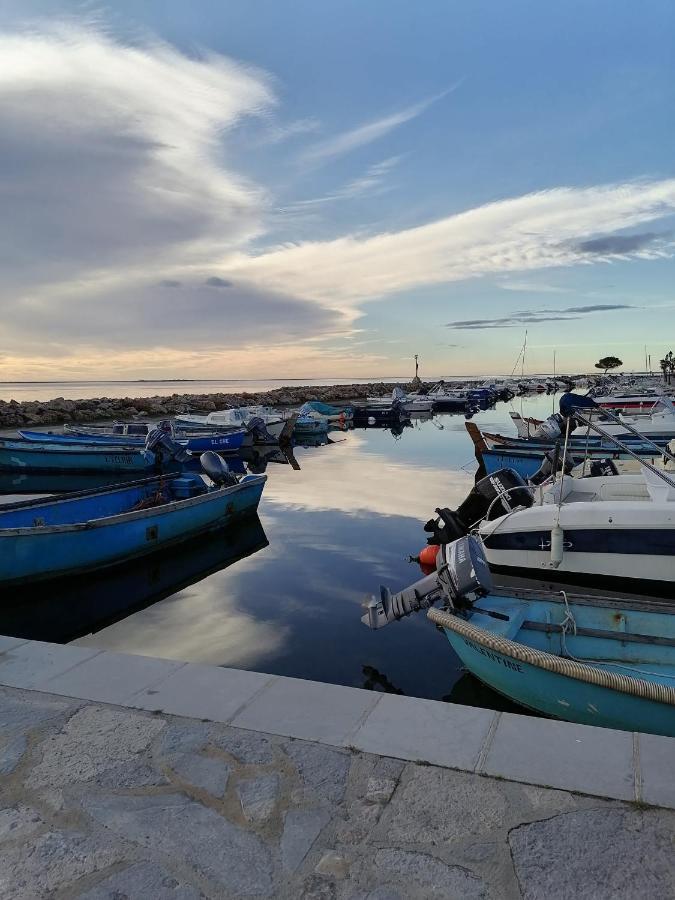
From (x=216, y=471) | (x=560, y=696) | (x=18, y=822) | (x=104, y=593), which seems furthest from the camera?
(x=216, y=471)

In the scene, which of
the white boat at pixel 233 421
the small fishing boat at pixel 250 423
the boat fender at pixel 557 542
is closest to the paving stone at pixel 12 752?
the boat fender at pixel 557 542

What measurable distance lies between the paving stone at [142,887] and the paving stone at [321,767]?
0.85m

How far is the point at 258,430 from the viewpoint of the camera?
1364 inches

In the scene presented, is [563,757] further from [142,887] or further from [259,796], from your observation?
[142,887]

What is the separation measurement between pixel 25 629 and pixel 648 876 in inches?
408

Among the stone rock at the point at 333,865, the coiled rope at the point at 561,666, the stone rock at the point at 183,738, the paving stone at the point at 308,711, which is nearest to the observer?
the stone rock at the point at 333,865

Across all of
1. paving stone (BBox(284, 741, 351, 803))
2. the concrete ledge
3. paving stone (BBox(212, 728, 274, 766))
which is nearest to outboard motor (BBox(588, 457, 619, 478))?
the concrete ledge

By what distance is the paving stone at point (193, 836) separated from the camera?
2.83m

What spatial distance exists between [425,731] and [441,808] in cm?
70

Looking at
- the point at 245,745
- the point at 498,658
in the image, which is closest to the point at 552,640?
the point at 498,658

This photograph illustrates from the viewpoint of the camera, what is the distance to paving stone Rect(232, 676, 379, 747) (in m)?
3.91

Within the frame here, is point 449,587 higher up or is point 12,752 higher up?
point 12,752

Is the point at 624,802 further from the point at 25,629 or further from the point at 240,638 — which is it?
the point at 25,629

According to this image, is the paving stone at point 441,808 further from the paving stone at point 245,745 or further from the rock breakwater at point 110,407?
the rock breakwater at point 110,407
